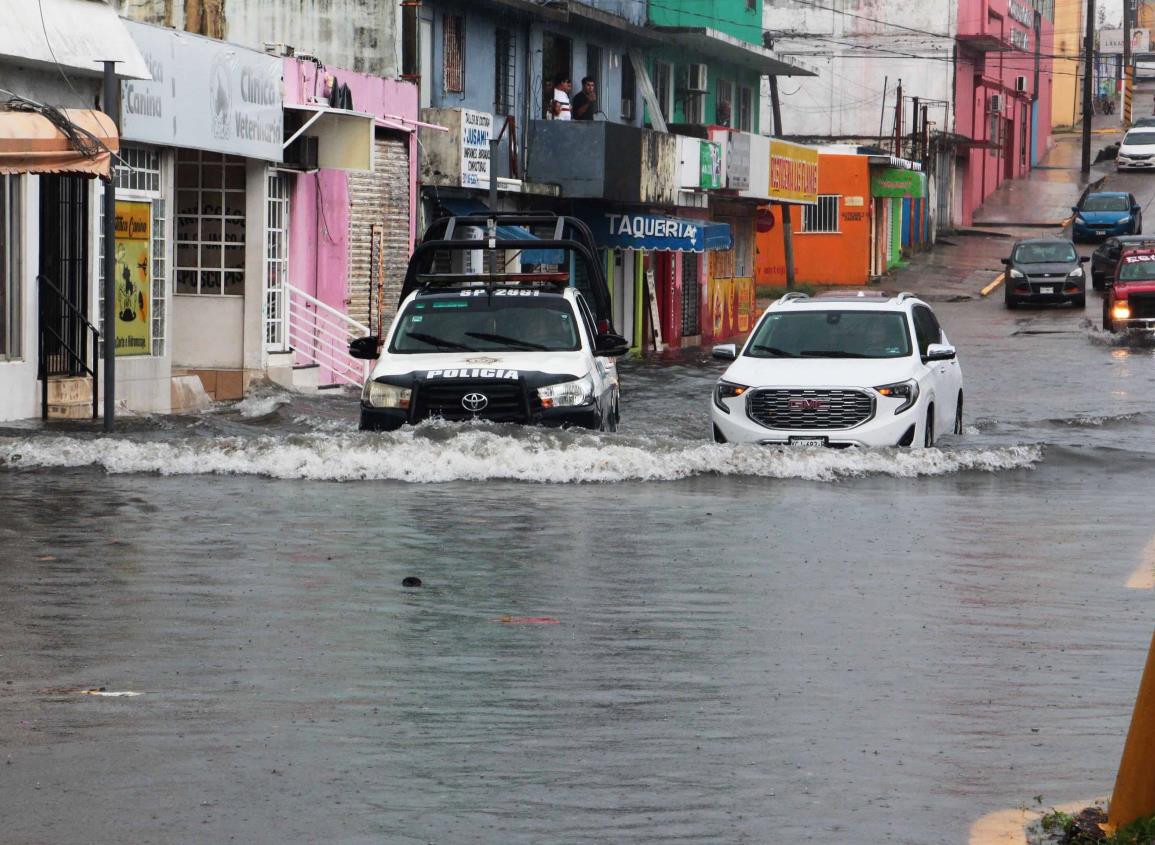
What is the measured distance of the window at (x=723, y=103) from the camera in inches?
2084

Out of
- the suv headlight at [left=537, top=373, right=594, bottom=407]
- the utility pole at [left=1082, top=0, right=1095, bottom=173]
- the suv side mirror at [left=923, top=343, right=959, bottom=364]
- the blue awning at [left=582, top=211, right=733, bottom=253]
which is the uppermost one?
the utility pole at [left=1082, top=0, right=1095, bottom=173]

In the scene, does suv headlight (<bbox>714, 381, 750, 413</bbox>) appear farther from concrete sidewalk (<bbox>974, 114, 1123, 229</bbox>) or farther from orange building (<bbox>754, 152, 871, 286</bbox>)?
concrete sidewalk (<bbox>974, 114, 1123, 229</bbox>)

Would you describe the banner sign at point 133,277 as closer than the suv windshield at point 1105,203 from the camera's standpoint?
Yes

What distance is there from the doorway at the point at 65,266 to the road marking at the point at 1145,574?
12.7 meters

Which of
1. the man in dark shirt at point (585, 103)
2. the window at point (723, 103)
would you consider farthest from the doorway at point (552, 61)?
the window at point (723, 103)

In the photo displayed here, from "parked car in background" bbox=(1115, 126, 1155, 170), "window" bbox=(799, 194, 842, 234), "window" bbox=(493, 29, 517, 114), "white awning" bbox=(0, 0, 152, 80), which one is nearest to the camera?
"white awning" bbox=(0, 0, 152, 80)

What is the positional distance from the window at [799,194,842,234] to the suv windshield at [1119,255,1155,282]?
738 inches

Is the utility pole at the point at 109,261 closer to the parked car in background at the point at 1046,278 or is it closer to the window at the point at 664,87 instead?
the window at the point at 664,87

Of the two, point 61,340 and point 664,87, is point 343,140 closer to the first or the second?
point 61,340

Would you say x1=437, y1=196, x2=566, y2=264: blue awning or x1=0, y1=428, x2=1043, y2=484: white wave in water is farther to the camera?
x1=437, y1=196, x2=566, y2=264: blue awning

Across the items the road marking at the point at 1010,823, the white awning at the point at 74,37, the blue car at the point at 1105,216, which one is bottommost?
the road marking at the point at 1010,823

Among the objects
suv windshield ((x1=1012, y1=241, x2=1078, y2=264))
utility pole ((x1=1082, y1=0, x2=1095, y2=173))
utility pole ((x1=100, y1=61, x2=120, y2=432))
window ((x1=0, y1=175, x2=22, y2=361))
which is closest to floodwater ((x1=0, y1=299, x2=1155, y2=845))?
utility pole ((x1=100, y1=61, x2=120, y2=432))

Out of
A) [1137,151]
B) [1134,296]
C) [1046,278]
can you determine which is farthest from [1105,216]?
A: [1134,296]

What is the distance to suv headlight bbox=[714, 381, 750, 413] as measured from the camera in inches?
755
